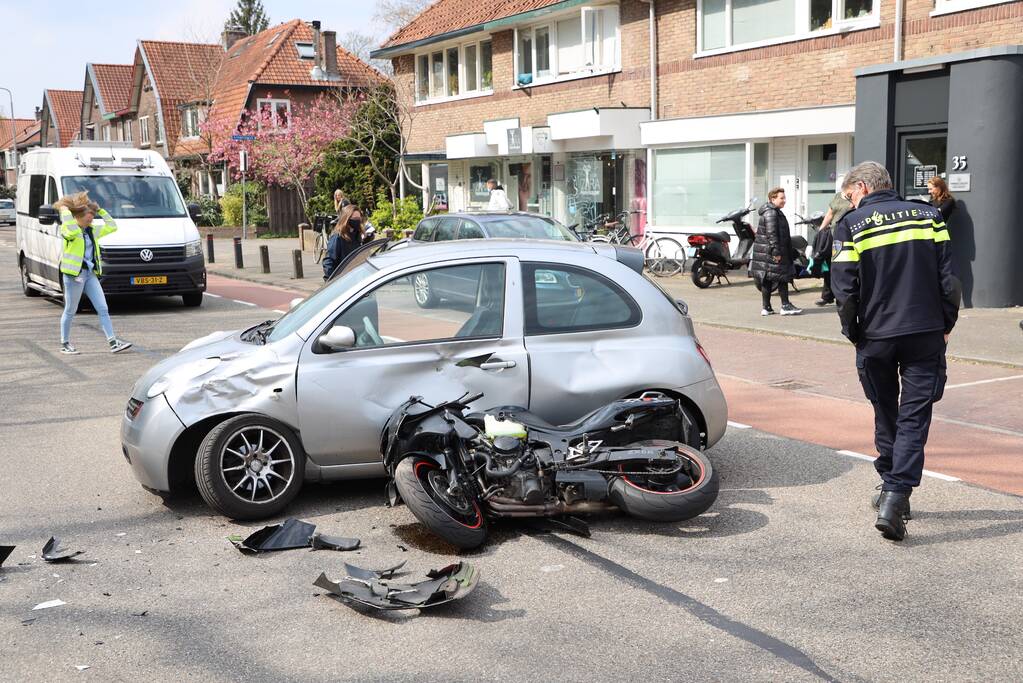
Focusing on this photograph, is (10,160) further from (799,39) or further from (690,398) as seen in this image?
(690,398)

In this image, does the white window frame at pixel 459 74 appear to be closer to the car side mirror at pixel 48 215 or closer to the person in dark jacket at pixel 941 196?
the car side mirror at pixel 48 215

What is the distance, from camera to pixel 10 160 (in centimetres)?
10719

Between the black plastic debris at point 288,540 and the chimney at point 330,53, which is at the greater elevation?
the chimney at point 330,53

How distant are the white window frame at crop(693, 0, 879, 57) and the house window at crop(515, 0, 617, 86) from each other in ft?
9.61

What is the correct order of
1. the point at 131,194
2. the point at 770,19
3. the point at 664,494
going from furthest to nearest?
the point at 770,19 < the point at 131,194 < the point at 664,494

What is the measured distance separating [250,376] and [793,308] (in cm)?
1041

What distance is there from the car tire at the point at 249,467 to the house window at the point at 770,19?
1494 cm

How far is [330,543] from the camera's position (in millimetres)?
5383

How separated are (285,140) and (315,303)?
3647 cm

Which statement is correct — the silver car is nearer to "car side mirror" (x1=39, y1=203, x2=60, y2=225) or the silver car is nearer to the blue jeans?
the blue jeans

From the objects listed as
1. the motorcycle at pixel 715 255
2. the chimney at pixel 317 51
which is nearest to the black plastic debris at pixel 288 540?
the motorcycle at pixel 715 255

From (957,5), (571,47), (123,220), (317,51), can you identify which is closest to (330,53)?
(317,51)

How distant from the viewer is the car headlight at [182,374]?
5973mm

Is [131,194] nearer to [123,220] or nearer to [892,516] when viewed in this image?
[123,220]
